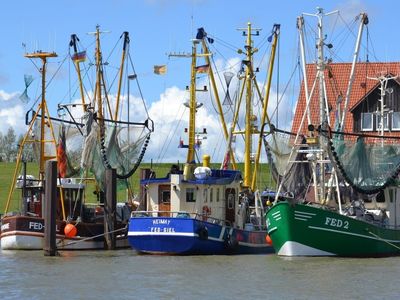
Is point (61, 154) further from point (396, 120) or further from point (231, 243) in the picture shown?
point (396, 120)

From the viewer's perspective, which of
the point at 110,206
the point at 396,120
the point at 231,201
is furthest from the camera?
the point at 396,120

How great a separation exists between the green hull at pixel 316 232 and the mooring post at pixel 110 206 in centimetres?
666

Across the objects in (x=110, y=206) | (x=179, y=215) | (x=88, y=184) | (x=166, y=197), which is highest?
(x=88, y=184)

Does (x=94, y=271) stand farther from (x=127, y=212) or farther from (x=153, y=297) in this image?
(x=127, y=212)

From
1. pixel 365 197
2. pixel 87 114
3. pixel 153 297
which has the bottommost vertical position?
pixel 153 297

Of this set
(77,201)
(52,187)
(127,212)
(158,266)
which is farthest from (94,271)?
(127,212)

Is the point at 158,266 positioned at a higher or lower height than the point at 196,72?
lower

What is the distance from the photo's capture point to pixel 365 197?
48.2 metres

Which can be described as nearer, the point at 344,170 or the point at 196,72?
the point at 344,170

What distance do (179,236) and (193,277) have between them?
792 cm

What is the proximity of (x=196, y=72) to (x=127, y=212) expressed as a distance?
→ 723 cm

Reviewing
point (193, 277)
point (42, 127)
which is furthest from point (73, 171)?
point (193, 277)

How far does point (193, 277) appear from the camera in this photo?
3634cm

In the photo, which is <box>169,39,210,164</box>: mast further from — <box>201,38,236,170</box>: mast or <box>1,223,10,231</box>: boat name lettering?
<box>1,223,10,231</box>: boat name lettering
